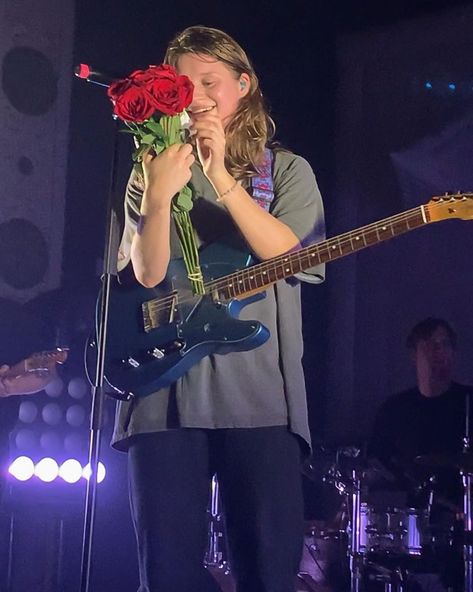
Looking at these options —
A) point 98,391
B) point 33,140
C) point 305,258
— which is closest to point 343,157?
point 33,140

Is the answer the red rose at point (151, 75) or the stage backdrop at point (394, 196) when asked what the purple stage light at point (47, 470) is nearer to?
the stage backdrop at point (394, 196)

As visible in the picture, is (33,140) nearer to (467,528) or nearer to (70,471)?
(70,471)

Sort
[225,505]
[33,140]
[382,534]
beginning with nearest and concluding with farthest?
[225,505] → [33,140] → [382,534]

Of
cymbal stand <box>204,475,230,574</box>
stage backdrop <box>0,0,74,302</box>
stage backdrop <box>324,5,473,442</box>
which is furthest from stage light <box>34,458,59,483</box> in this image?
stage backdrop <box>324,5,473,442</box>

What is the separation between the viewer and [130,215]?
182 cm

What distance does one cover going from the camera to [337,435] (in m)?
3.53

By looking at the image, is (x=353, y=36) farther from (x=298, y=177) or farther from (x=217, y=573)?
(x=217, y=573)

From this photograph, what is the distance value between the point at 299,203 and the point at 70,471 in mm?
1795

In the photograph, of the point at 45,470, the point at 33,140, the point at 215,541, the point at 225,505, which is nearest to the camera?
the point at 225,505

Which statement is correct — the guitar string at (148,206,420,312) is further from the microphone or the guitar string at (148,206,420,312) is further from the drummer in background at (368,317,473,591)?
the drummer in background at (368,317,473,591)

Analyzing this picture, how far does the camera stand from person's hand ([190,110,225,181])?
1670 mm

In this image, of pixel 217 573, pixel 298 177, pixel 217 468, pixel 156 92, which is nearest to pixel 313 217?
pixel 298 177

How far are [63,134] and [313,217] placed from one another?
1.84 metres

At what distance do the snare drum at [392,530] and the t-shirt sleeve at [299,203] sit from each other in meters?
1.89
